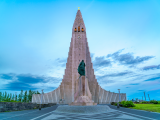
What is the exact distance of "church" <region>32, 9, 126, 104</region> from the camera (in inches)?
1417

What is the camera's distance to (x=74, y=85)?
36719 millimetres

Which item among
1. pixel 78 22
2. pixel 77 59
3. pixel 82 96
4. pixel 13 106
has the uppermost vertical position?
pixel 78 22

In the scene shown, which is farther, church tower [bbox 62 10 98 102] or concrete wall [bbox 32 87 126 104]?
church tower [bbox 62 10 98 102]

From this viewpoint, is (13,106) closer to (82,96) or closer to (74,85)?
(82,96)

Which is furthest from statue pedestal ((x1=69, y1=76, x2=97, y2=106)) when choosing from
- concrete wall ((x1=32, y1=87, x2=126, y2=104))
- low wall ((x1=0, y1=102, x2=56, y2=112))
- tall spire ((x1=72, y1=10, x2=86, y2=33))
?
tall spire ((x1=72, y1=10, x2=86, y2=33))

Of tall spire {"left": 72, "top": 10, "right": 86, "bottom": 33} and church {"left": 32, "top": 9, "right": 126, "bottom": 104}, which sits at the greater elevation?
tall spire {"left": 72, "top": 10, "right": 86, "bottom": 33}

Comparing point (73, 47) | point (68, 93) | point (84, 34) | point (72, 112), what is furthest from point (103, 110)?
point (84, 34)

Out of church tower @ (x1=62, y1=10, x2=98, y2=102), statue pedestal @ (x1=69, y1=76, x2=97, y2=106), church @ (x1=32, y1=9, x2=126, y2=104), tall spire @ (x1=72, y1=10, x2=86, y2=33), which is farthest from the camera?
tall spire @ (x1=72, y1=10, x2=86, y2=33)

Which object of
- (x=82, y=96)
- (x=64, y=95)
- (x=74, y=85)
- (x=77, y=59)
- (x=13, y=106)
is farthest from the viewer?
(x=77, y=59)

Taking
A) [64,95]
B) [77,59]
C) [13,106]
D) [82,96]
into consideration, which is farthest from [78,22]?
[13,106]

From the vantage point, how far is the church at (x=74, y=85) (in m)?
36.0

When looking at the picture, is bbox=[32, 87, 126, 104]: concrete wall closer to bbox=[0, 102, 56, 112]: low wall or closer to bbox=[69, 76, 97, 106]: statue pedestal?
bbox=[0, 102, 56, 112]: low wall

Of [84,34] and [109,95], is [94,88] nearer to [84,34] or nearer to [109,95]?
[109,95]

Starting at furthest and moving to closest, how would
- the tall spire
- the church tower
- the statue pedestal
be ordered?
the tall spire, the church tower, the statue pedestal
